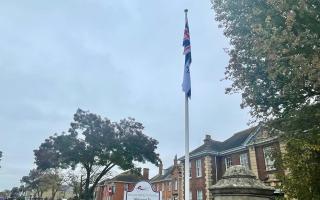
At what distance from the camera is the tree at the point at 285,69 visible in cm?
1020

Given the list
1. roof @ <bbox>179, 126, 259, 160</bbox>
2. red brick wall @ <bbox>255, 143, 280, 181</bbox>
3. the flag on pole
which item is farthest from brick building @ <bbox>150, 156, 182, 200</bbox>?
the flag on pole

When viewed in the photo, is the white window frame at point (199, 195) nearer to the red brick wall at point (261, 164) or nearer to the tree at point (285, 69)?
the red brick wall at point (261, 164)

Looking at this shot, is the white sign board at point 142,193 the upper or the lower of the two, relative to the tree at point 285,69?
lower

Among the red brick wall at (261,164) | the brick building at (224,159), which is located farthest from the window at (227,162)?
the red brick wall at (261,164)

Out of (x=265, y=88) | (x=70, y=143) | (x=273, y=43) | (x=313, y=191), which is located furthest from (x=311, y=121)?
(x=70, y=143)

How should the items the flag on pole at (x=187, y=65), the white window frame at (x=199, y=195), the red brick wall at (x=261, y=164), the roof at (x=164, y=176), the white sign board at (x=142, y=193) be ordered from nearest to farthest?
1. the flag on pole at (x=187, y=65)
2. the white sign board at (x=142, y=193)
3. the red brick wall at (x=261, y=164)
4. the white window frame at (x=199, y=195)
5. the roof at (x=164, y=176)

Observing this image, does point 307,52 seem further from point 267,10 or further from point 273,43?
point 267,10

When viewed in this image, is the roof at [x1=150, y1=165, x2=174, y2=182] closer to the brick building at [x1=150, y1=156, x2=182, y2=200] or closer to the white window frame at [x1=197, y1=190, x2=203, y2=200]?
the brick building at [x1=150, y1=156, x2=182, y2=200]

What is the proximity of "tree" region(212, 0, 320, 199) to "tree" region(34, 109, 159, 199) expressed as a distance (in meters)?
22.8

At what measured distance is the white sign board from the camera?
12.9 m

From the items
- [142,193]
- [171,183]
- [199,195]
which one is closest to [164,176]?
[171,183]

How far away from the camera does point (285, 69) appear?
11.7 meters

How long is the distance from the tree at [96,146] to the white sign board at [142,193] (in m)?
23.4

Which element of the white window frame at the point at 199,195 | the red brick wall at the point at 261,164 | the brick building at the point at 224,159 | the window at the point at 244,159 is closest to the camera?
the red brick wall at the point at 261,164
